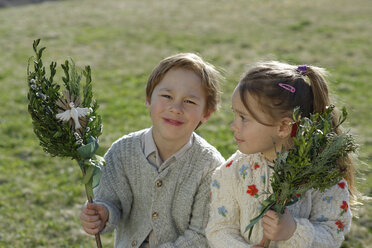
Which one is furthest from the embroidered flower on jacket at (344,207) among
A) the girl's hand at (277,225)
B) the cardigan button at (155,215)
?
the cardigan button at (155,215)

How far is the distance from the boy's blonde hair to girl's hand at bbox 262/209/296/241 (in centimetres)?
100

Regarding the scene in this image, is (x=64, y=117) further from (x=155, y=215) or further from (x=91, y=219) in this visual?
(x=155, y=215)

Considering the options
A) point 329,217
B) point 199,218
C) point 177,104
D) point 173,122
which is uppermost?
point 177,104

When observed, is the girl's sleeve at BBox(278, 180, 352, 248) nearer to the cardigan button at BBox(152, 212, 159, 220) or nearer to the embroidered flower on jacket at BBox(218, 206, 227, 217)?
the embroidered flower on jacket at BBox(218, 206, 227, 217)

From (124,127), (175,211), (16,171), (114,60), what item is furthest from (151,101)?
(114,60)

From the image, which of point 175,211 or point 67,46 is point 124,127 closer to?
point 175,211

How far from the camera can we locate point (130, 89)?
845 centimetres

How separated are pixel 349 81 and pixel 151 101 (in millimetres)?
6680

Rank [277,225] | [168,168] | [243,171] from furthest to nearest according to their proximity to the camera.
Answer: [168,168], [243,171], [277,225]

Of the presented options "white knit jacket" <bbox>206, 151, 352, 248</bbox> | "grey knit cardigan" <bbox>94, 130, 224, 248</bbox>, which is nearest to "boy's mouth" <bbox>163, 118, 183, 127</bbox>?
"grey knit cardigan" <bbox>94, 130, 224, 248</bbox>

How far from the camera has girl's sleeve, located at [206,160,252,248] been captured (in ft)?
8.80

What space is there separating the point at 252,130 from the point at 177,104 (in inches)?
21.5

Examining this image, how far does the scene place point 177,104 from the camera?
280cm

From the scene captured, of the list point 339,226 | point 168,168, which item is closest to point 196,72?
point 168,168
